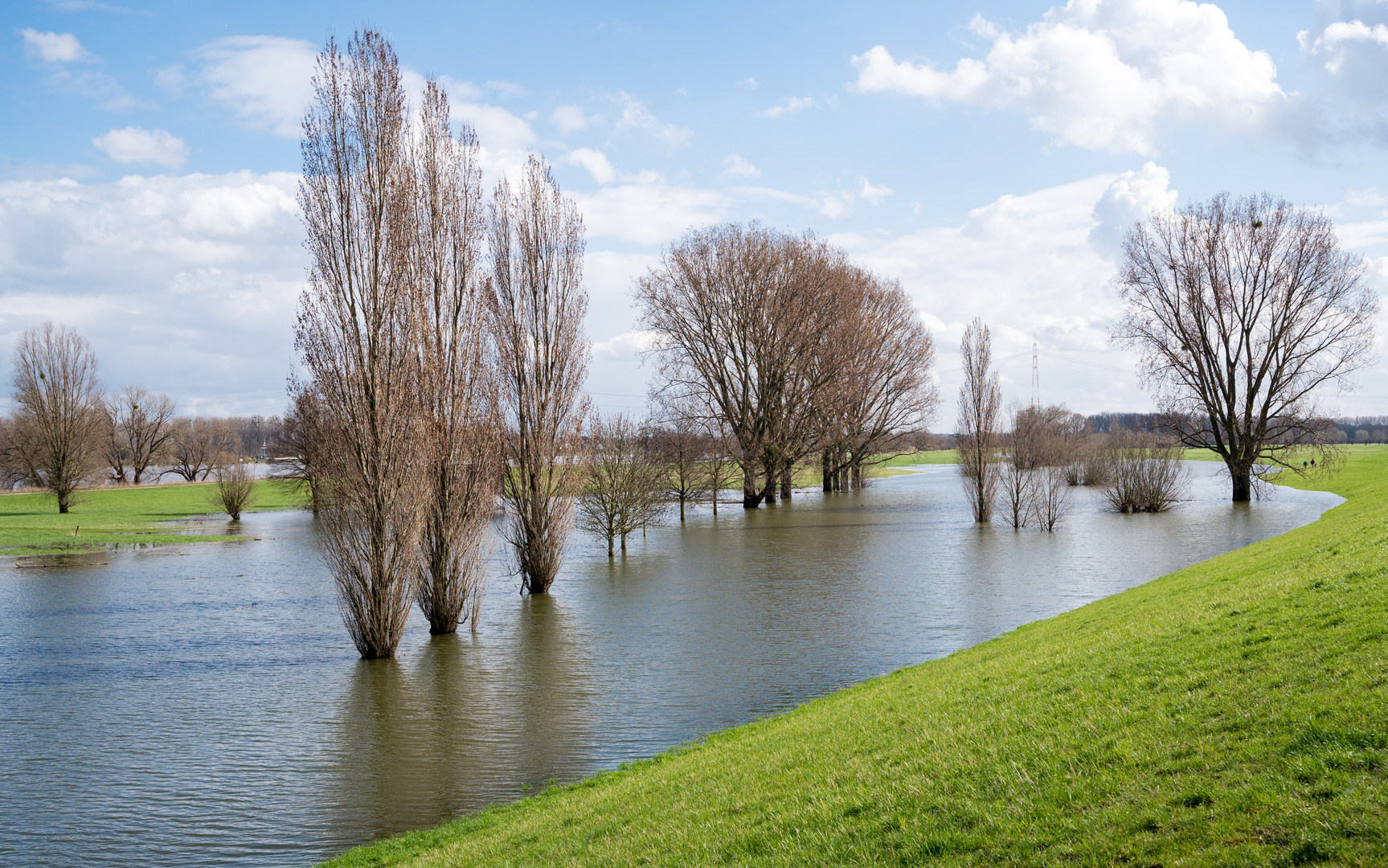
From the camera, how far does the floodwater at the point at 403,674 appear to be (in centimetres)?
945

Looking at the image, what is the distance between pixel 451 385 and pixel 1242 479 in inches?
1707

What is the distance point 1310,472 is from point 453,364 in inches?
2528

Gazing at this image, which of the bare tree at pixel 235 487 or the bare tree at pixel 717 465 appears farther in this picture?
the bare tree at pixel 235 487

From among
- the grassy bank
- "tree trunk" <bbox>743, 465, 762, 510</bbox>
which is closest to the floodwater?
the grassy bank

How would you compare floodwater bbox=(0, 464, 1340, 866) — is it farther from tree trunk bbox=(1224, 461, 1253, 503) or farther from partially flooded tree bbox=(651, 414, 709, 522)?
tree trunk bbox=(1224, 461, 1253, 503)

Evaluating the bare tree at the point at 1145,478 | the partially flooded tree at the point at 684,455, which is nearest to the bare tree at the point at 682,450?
Result: the partially flooded tree at the point at 684,455

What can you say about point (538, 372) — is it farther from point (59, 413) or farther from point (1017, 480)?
point (59, 413)

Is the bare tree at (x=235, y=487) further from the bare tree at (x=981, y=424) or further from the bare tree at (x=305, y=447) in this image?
the bare tree at (x=981, y=424)

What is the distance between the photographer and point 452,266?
769 inches

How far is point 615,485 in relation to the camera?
31.5 m

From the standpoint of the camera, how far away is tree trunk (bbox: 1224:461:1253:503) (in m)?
44.4

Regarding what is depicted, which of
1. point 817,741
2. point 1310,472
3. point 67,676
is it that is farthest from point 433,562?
point 1310,472

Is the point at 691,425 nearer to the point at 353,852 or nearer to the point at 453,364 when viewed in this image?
the point at 453,364

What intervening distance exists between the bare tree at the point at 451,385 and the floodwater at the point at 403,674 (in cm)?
145
